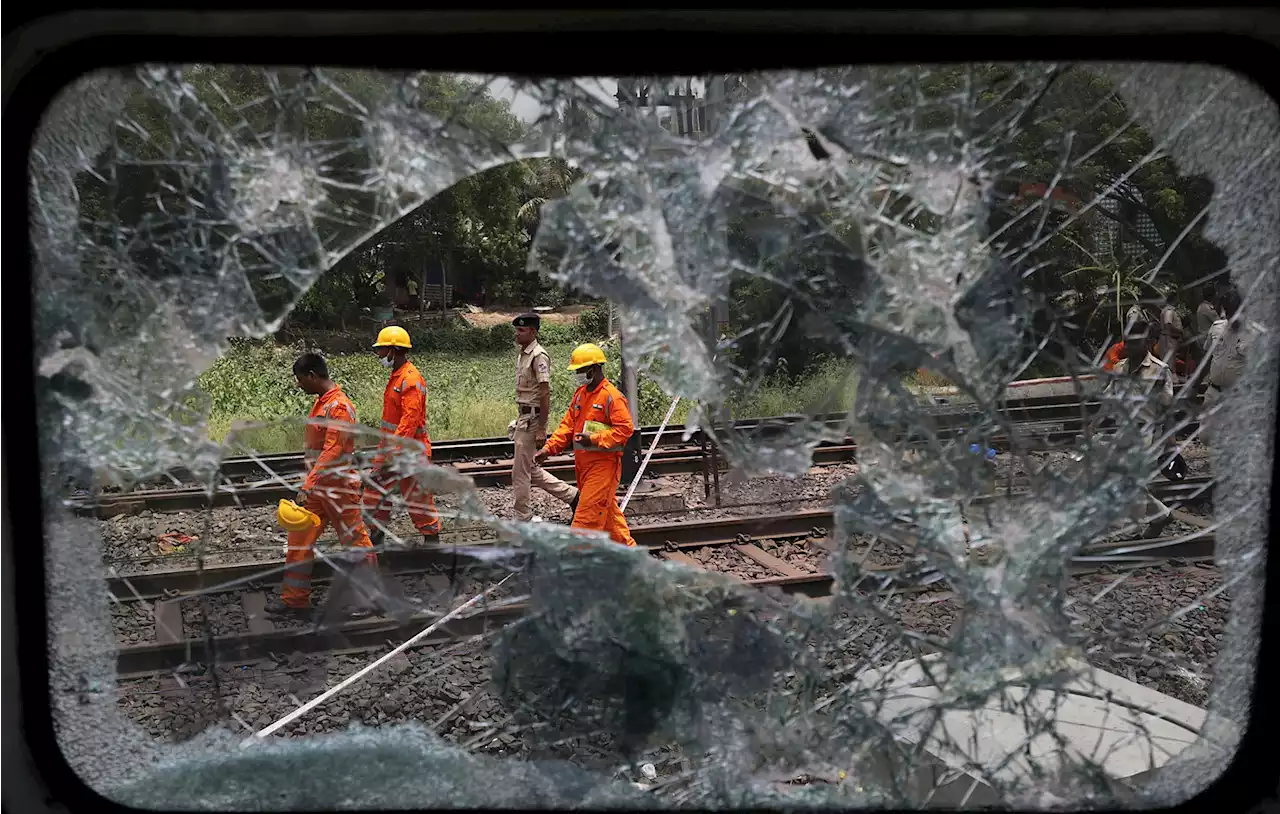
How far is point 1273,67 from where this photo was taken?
175cm

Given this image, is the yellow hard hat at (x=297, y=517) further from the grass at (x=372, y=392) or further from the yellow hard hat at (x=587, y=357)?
the grass at (x=372, y=392)

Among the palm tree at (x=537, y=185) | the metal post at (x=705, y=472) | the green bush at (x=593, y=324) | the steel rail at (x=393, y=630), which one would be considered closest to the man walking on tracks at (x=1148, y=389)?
the steel rail at (x=393, y=630)

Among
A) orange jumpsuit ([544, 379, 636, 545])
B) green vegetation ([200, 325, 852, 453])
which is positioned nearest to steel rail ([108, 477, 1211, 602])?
orange jumpsuit ([544, 379, 636, 545])

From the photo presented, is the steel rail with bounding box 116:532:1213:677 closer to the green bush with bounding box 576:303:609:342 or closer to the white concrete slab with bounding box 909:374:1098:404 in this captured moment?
the white concrete slab with bounding box 909:374:1098:404

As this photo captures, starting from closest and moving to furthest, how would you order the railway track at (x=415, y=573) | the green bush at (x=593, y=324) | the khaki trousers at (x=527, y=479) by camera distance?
the railway track at (x=415, y=573) → the khaki trousers at (x=527, y=479) → the green bush at (x=593, y=324)

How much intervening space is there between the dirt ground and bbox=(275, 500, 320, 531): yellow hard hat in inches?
644

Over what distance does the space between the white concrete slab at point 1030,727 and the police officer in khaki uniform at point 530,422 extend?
202 inches

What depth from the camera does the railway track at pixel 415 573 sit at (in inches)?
91.3

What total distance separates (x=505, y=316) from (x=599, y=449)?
1627cm

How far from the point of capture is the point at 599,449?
5375mm

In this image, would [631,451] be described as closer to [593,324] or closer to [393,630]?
[393,630]

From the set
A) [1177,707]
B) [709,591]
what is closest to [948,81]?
[709,591]

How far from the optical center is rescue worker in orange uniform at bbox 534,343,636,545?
541cm

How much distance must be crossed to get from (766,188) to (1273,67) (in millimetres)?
1022
